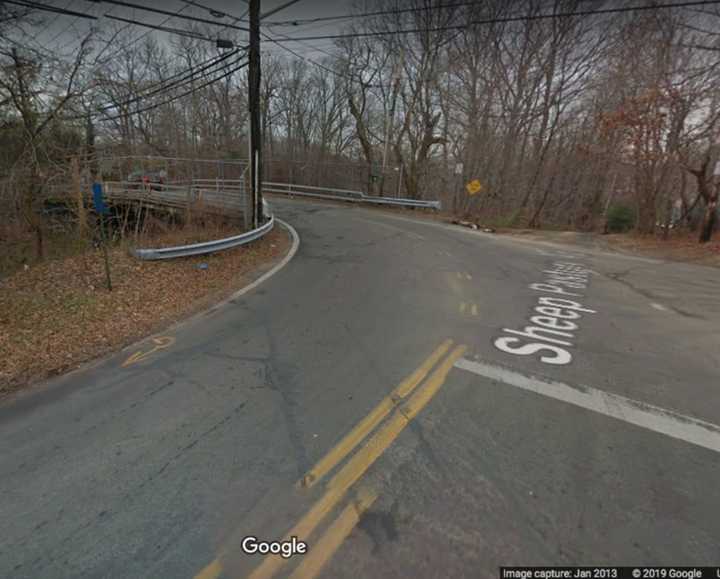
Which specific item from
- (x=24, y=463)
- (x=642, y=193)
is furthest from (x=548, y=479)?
(x=642, y=193)

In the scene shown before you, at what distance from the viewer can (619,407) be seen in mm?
3330

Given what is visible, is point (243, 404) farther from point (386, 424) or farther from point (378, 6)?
point (378, 6)

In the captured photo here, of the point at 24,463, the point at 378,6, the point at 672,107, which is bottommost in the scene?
the point at 24,463

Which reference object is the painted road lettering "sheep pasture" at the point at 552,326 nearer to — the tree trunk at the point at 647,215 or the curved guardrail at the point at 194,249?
the curved guardrail at the point at 194,249

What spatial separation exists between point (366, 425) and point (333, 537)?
1035 mm

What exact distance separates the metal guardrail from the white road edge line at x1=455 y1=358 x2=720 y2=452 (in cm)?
1865

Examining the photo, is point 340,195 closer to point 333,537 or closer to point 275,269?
point 275,269

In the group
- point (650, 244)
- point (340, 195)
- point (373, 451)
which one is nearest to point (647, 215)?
point (650, 244)

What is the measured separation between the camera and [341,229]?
46.0 ft

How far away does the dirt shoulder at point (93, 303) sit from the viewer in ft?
14.5

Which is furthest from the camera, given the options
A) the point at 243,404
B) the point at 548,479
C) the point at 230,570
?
the point at 243,404

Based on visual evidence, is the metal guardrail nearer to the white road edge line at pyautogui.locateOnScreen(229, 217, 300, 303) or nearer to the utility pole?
the white road edge line at pyautogui.locateOnScreen(229, 217, 300, 303)

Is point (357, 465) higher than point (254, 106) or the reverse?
the reverse

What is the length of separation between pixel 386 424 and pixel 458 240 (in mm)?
10997
